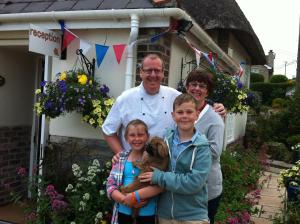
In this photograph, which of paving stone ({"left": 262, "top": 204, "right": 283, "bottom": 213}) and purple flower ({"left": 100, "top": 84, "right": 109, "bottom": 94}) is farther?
paving stone ({"left": 262, "top": 204, "right": 283, "bottom": 213})

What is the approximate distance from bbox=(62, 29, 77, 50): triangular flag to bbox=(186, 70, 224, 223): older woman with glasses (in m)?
2.17

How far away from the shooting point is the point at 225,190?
17.3 feet

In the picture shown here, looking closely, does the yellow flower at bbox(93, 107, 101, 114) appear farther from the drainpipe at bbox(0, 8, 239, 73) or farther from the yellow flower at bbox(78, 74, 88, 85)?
the drainpipe at bbox(0, 8, 239, 73)

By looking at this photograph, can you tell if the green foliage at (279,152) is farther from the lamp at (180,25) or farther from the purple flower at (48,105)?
the purple flower at (48,105)

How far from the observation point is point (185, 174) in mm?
2205

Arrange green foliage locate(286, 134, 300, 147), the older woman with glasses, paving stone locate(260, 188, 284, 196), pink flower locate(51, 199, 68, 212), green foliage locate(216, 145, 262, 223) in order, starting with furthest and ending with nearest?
green foliage locate(286, 134, 300, 147)
paving stone locate(260, 188, 284, 196)
green foliage locate(216, 145, 262, 223)
pink flower locate(51, 199, 68, 212)
the older woman with glasses

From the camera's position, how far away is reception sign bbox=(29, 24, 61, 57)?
3830 millimetres

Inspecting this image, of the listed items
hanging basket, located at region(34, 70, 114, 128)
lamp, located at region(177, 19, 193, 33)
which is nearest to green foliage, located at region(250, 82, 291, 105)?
lamp, located at region(177, 19, 193, 33)

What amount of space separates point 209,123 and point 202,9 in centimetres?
678

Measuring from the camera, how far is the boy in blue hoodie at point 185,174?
2.18 meters

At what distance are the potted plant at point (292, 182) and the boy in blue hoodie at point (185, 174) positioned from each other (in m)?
2.73

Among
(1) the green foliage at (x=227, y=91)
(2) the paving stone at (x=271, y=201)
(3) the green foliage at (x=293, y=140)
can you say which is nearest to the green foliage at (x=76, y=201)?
(1) the green foliage at (x=227, y=91)

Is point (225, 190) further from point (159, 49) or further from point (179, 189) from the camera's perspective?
point (179, 189)

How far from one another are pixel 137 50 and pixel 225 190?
8.34 feet
